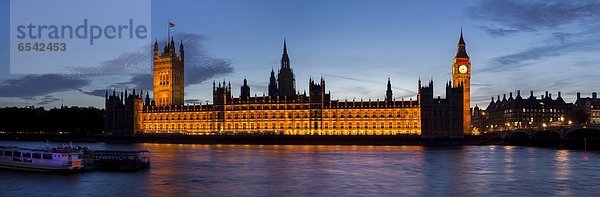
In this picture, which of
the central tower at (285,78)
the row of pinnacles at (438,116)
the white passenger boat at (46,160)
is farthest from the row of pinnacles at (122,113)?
the white passenger boat at (46,160)

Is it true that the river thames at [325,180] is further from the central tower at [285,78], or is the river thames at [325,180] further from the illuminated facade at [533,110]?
the illuminated facade at [533,110]

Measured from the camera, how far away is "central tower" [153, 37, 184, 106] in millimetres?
168625

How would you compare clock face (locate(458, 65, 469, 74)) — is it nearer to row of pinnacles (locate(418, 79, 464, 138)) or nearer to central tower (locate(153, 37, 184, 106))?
row of pinnacles (locate(418, 79, 464, 138))

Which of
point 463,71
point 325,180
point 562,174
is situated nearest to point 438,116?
point 463,71

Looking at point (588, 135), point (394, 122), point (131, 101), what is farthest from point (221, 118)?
point (588, 135)

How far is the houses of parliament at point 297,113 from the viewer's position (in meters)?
133

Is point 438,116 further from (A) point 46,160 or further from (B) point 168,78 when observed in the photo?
(A) point 46,160

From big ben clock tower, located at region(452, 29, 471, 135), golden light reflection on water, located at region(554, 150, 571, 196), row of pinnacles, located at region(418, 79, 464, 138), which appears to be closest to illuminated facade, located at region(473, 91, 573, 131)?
big ben clock tower, located at region(452, 29, 471, 135)

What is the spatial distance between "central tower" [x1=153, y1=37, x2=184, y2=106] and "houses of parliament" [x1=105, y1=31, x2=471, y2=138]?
21.5 ft

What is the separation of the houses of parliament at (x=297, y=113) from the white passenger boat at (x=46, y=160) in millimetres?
84647

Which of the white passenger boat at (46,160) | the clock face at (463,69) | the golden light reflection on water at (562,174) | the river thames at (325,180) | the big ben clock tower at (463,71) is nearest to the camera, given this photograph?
the river thames at (325,180)

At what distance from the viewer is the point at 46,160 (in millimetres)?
53906

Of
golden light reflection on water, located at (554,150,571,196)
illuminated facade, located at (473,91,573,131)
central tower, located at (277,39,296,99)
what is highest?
central tower, located at (277,39,296,99)

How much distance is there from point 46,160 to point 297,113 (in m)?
88.2
